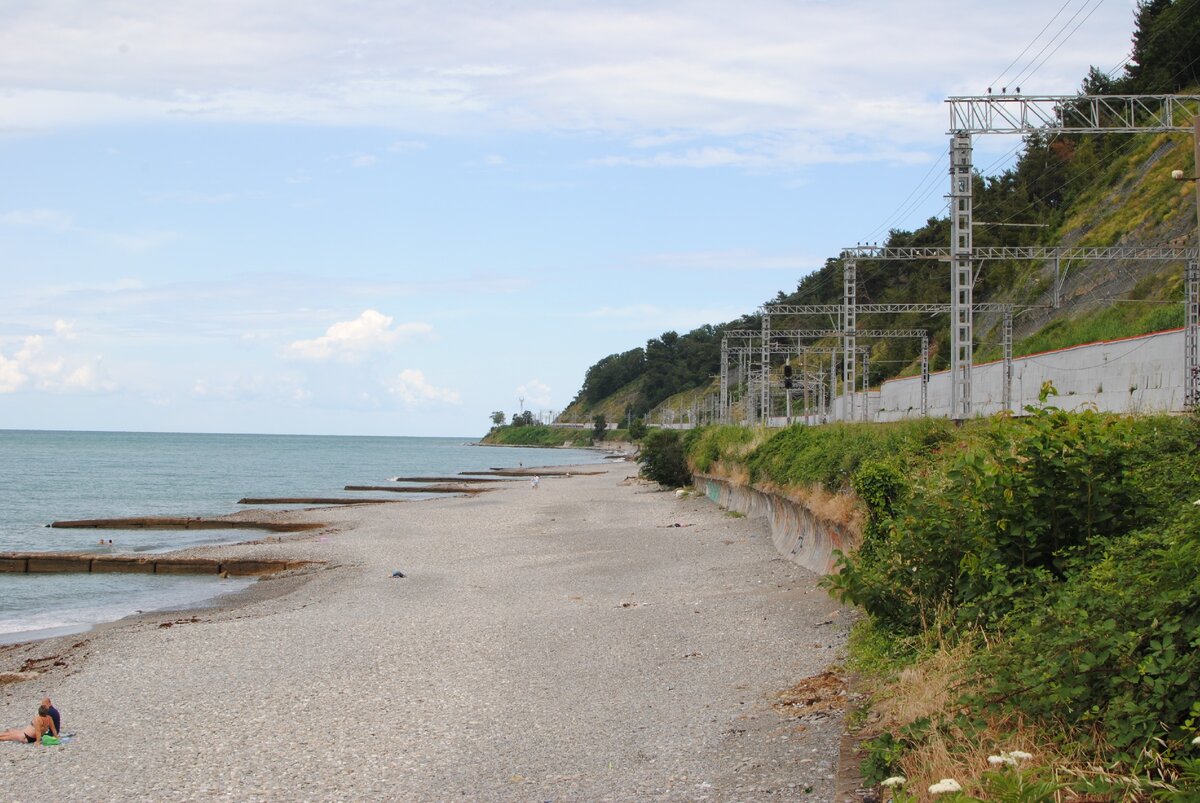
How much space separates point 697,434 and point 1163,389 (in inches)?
1064

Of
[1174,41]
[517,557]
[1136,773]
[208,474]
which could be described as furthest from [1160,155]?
[208,474]

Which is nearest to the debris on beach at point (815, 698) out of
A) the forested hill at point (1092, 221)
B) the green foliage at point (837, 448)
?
the green foliage at point (837, 448)

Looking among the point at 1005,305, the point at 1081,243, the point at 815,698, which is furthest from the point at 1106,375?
the point at 1081,243

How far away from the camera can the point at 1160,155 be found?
60594 mm

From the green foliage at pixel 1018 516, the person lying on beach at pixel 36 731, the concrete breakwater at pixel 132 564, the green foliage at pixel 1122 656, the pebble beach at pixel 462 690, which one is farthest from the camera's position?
the concrete breakwater at pixel 132 564

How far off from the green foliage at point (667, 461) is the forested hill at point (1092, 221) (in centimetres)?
1783

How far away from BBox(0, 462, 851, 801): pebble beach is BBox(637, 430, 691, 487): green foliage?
28272 millimetres

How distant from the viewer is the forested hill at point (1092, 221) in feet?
163

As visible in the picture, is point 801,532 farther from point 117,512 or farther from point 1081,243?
point 1081,243

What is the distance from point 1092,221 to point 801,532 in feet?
163

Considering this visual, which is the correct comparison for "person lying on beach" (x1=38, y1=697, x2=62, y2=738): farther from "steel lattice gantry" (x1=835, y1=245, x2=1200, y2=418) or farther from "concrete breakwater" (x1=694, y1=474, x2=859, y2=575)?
"steel lattice gantry" (x1=835, y1=245, x2=1200, y2=418)

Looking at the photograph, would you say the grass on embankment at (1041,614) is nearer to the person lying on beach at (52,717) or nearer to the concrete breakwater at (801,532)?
the concrete breakwater at (801,532)

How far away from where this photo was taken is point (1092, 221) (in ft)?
203

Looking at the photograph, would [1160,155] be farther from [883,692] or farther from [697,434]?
[883,692]
